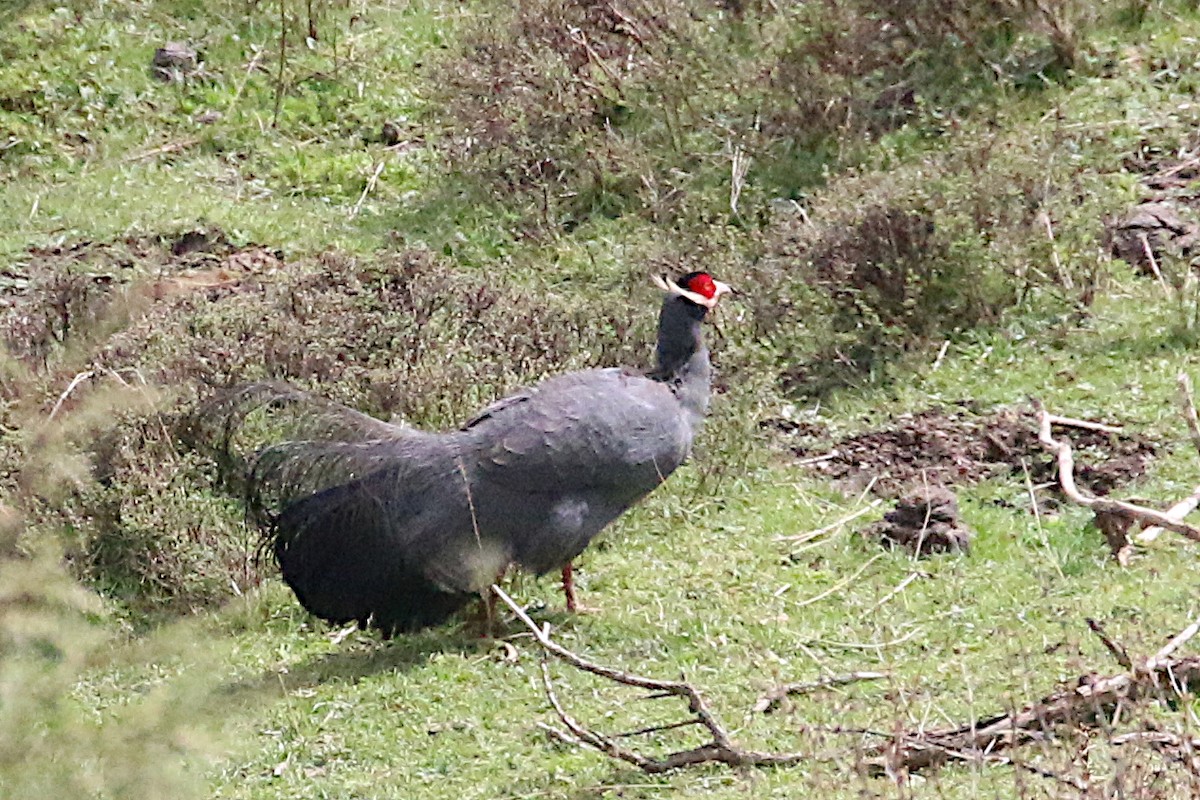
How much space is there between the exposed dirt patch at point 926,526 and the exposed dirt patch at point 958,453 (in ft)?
0.83

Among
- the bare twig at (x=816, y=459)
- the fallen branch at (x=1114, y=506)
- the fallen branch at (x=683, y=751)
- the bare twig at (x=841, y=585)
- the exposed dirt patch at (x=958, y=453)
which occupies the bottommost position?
the bare twig at (x=816, y=459)

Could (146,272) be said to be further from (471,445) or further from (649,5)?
(471,445)

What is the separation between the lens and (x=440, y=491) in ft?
21.8

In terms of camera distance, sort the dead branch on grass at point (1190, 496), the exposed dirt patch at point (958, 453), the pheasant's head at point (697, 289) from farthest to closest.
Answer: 1. the exposed dirt patch at point (958, 453)
2. the pheasant's head at point (697, 289)
3. the dead branch on grass at point (1190, 496)

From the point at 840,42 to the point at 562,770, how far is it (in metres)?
6.35

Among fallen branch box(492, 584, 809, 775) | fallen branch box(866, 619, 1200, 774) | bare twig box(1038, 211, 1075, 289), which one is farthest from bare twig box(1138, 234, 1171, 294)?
fallen branch box(492, 584, 809, 775)

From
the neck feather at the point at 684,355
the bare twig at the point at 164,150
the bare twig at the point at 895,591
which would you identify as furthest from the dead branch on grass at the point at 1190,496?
the bare twig at the point at 164,150

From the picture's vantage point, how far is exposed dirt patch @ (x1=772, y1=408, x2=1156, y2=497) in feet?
25.1

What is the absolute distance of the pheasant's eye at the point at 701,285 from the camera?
741cm

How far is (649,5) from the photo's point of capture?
1187 cm

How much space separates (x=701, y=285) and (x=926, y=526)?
4.09ft

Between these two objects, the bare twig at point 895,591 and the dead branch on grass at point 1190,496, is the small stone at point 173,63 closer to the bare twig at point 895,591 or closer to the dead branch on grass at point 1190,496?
the bare twig at point 895,591

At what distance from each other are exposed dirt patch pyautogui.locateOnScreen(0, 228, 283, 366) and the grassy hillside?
4cm

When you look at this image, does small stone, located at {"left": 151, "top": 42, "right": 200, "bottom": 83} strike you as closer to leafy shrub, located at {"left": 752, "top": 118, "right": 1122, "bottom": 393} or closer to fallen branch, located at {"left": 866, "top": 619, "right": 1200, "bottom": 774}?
leafy shrub, located at {"left": 752, "top": 118, "right": 1122, "bottom": 393}
